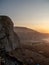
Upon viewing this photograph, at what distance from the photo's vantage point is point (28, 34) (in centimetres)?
291

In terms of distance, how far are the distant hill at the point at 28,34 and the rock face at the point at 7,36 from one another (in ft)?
0.34

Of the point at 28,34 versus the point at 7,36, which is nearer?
the point at 7,36

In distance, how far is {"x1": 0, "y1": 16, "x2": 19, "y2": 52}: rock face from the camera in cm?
276

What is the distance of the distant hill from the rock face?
0.10m

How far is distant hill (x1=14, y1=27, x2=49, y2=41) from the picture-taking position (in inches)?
113

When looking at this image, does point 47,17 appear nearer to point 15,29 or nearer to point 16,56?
point 15,29

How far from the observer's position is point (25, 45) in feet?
9.36

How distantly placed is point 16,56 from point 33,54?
292 millimetres

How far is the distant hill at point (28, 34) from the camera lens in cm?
286

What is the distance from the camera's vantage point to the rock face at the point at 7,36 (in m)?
2.76

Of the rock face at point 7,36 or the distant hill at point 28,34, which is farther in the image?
the distant hill at point 28,34

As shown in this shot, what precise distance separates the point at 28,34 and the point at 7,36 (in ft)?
1.23

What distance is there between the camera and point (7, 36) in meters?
2.78

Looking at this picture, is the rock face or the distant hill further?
the distant hill
